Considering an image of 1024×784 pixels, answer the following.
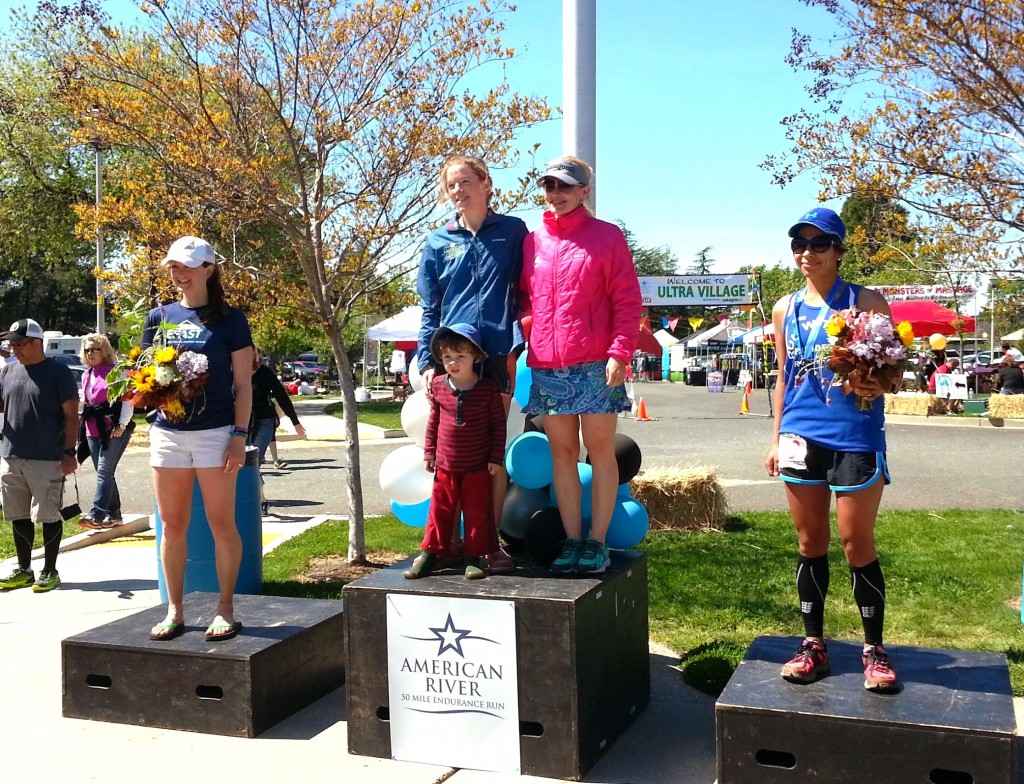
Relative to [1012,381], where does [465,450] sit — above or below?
above

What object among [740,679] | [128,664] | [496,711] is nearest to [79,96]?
[128,664]

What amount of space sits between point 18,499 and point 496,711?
4917mm

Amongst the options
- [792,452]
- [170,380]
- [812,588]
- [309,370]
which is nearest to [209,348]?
[170,380]

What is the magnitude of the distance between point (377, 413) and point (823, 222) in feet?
71.6

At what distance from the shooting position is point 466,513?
4.33 metres

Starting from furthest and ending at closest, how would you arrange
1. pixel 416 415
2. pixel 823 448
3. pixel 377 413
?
pixel 377 413
pixel 416 415
pixel 823 448

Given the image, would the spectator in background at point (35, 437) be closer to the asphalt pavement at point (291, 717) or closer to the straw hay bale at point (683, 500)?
the asphalt pavement at point (291, 717)

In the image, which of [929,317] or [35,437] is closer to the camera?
[35,437]

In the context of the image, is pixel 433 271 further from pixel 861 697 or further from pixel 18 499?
pixel 18 499

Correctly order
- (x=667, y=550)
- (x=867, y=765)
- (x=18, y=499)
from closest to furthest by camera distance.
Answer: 1. (x=867, y=765)
2. (x=18, y=499)
3. (x=667, y=550)

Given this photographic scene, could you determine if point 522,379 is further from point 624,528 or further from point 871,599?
point 871,599

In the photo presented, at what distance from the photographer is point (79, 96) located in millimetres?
7289

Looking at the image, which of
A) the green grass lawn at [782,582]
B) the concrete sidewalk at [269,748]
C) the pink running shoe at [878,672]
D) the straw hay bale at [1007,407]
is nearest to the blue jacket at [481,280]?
the concrete sidewalk at [269,748]

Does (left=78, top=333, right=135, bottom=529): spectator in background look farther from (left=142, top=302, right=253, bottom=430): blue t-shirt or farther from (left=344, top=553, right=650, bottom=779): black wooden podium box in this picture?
(left=344, top=553, right=650, bottom=779): black wooden podium box
